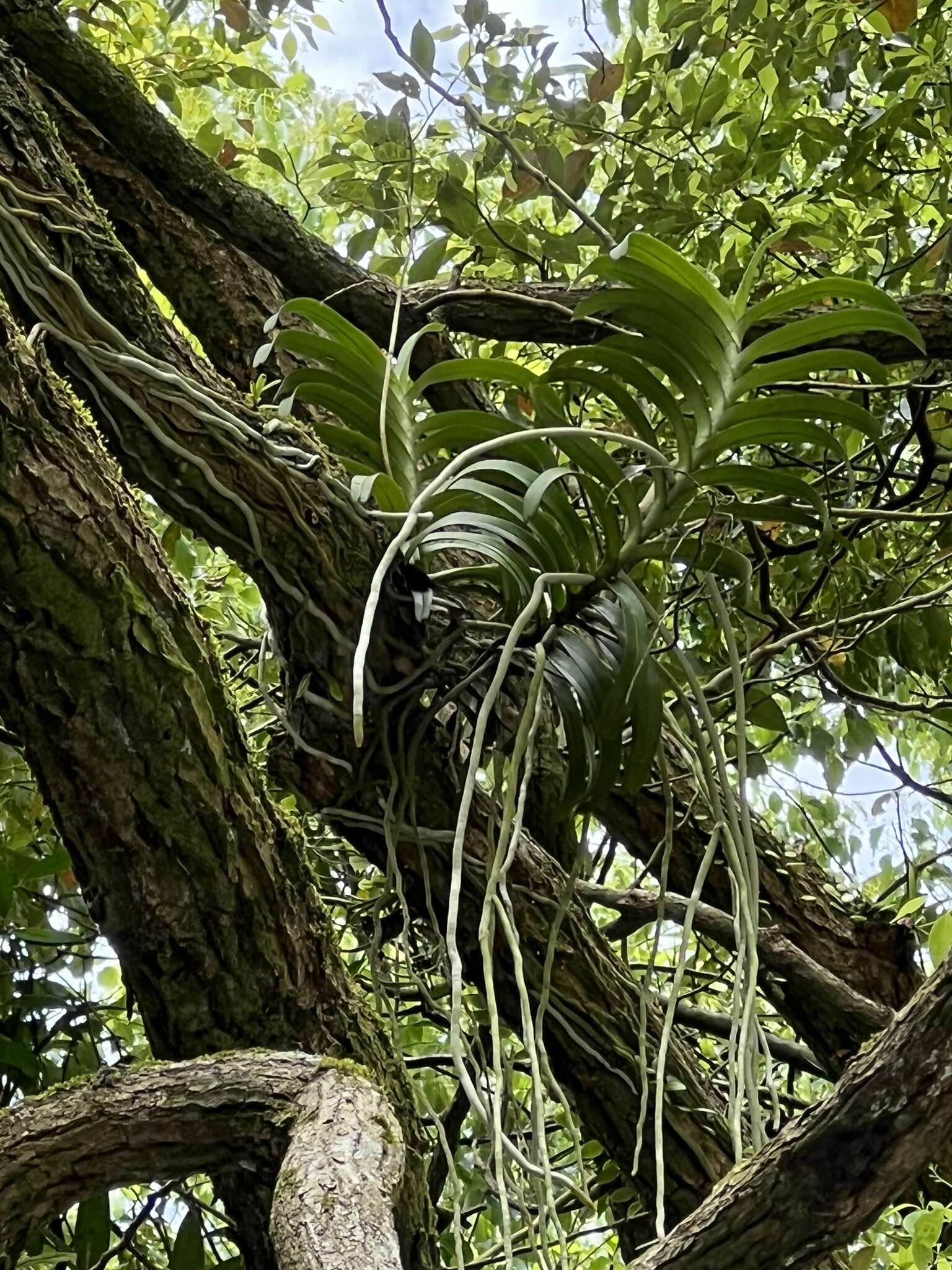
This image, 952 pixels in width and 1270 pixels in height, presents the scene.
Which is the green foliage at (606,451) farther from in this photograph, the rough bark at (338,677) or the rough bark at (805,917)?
the rough bark at (805,917)

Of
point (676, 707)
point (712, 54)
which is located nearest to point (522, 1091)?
point (676, 707)

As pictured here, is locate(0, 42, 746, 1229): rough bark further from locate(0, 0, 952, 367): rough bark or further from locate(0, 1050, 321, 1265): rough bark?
locate(0, 1050, 321, 1265): rough bark

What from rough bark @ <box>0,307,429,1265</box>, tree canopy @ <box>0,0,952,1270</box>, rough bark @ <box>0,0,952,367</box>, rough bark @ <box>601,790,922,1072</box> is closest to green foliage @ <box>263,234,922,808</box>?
tree canopy @ <box>0,0,952,1270</box>

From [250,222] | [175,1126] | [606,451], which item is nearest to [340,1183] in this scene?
[175,1126]

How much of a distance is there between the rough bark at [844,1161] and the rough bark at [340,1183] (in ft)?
0.38

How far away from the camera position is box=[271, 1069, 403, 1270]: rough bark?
484mm

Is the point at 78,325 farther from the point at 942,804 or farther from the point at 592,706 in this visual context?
the point at 942,804

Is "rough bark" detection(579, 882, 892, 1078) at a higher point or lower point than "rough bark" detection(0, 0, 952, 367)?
lower

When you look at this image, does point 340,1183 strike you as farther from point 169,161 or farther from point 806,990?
point 169,161

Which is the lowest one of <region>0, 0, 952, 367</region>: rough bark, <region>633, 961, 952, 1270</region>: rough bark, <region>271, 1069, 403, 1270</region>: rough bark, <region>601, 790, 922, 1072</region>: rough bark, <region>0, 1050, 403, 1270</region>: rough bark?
<region>633, 961, 952, 1270</region>: rough bark

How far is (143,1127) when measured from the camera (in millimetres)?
620

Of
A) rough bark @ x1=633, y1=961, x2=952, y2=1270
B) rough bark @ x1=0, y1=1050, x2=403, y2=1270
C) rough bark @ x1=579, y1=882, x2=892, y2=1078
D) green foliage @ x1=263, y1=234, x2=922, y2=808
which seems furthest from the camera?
rough bark @ x1=579, y1=882, x2=892, y2=1078

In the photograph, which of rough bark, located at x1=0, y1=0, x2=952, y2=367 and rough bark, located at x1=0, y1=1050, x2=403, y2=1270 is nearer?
rough bark, located at x1=0, y1=1050, x2=403, y2=1270

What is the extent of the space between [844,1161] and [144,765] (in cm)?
44
